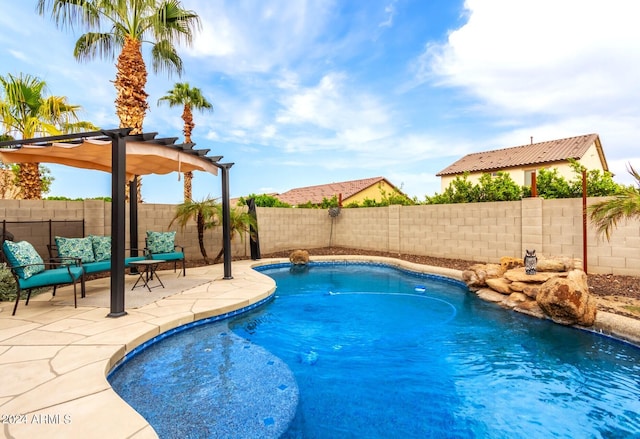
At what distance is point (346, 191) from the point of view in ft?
78.6

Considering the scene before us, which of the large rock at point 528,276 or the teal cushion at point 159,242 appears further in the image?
the teal cushion at point 159,242

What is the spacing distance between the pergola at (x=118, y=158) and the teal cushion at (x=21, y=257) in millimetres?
1030

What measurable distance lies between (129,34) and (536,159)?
19.2m

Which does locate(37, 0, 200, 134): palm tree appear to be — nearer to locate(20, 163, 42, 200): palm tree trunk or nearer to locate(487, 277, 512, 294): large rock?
locate(20, 163, 42, 200): palm tree trunk

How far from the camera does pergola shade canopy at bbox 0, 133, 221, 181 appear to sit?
4430 mm

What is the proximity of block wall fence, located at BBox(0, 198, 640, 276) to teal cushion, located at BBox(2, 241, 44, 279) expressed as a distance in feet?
11.0

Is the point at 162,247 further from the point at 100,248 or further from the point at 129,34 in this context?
the point at 129,34

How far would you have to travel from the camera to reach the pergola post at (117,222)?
3965 mm

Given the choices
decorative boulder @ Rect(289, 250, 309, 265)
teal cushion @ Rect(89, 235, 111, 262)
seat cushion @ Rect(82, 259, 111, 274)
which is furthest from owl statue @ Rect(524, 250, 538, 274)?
teal cushion @ Rect(89, 235, 111, 262)

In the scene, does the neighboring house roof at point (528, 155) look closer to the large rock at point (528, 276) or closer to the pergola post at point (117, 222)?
the large rock at point (528, 276)

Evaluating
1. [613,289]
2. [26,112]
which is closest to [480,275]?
[613,289]

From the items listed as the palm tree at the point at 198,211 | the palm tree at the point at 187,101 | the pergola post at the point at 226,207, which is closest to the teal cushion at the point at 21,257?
the pergola post at the point at 226,207

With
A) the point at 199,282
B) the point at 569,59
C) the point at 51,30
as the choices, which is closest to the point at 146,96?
the point at 51,30

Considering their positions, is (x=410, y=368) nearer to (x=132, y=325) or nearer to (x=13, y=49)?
(x=132, y=325)
